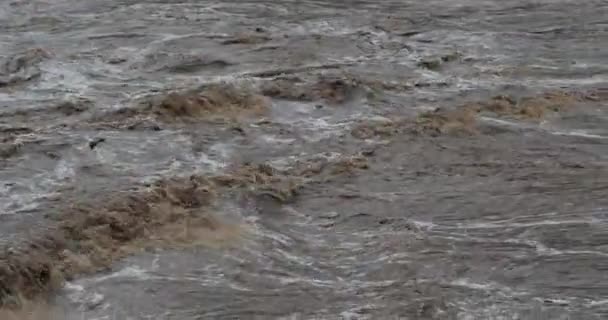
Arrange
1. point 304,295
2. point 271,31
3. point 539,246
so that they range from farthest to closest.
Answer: point 271,31, point 539,246, point 304,295

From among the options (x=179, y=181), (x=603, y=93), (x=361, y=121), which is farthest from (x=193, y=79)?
(x=603, y=93)

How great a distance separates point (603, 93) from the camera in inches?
378

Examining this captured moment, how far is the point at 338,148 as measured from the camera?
855cm

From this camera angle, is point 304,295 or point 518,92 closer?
point 304,295

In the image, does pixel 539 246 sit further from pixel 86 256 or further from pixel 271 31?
pixel 271 31

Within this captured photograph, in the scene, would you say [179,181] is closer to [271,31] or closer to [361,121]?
A: [361,121]

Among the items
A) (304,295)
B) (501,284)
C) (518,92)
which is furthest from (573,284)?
(518,92)

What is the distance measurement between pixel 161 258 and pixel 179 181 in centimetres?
109

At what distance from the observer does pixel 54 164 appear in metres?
8.23

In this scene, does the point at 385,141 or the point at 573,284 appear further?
the point at 385,141

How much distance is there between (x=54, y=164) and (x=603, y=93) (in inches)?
173

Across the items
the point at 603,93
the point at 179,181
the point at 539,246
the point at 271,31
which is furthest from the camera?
the point at 271,31

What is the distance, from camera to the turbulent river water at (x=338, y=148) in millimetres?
6520

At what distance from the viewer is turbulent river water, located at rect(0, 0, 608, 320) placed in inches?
257
